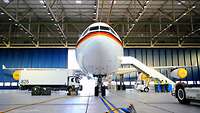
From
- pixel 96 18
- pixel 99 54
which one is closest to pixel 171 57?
pixel 96 18

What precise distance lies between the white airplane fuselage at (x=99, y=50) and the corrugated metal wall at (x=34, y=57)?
3442cm

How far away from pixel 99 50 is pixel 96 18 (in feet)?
75.2

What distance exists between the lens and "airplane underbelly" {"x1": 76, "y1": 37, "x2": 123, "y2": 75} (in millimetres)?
8205

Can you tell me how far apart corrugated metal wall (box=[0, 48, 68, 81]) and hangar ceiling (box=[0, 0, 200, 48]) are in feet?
4.14

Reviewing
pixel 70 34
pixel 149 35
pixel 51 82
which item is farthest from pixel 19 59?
pixel 149 35

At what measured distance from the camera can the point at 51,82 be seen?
23609 millimetres

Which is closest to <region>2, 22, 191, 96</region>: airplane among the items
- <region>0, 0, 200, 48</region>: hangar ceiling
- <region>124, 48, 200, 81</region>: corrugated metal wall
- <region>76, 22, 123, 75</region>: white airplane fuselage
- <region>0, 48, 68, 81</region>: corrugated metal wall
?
<region>76, 22, 123, 75</region>: white airplane fuselage

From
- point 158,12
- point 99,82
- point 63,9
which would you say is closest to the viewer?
point 99,82

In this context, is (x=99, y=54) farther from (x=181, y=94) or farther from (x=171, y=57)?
(x=171, y=57)

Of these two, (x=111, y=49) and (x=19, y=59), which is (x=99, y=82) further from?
(x=19, y=59)

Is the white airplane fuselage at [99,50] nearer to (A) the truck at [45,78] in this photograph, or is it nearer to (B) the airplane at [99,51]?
(B) the airplane at [99,51]

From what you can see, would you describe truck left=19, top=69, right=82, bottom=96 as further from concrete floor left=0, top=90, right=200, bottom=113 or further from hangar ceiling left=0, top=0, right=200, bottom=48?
concrete floor left=0, top=90, right=200, bottom=113

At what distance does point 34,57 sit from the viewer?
42.9 metres

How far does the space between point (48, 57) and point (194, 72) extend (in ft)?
103
